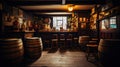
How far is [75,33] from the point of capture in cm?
909

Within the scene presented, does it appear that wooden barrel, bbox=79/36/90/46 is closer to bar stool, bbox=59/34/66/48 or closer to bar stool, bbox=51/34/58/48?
bar stool, bbox=59/34/66/48

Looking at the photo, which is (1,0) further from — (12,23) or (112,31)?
(112,31)

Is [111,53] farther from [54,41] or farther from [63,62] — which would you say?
[54,41]

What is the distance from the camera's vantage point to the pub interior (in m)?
2.66

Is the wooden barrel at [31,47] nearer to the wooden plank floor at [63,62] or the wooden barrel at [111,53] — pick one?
the wooden plank floor at [63,62]

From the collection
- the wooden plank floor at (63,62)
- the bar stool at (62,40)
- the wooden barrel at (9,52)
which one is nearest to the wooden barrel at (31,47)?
the wooden plank floor at (63,62)

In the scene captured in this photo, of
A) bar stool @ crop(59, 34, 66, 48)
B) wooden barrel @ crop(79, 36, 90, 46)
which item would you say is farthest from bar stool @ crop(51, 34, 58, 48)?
wooden barrel @ crop(79, 36, 90, 46)

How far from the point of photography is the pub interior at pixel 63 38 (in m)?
2.66

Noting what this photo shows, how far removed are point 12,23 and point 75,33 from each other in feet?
13.5

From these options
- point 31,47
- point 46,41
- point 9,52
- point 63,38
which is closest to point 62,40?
point 63,38

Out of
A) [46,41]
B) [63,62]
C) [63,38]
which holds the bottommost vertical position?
[63,62]

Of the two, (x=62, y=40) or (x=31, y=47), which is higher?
(x=31, y=47)

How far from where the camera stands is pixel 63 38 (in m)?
8.63

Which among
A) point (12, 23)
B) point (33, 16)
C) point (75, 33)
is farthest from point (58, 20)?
point (12, 23)
